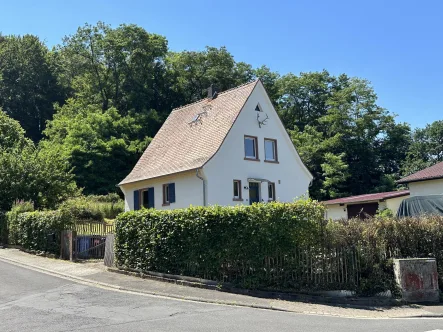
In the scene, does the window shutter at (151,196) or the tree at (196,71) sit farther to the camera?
the tree at (196,71)

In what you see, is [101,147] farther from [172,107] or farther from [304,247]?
[304,247]

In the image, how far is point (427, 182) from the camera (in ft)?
87.4

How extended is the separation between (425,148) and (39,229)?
47.7 m

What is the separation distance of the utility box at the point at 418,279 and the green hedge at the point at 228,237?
2457 mm

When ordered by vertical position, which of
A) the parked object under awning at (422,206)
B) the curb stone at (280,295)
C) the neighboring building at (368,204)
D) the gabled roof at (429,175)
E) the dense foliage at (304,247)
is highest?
the gabled roof at (429,175)

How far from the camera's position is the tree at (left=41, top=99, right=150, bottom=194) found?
43.9 meters

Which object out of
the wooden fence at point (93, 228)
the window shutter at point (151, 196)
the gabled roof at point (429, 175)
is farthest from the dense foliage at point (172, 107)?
the wooden fence at point (93, 228)

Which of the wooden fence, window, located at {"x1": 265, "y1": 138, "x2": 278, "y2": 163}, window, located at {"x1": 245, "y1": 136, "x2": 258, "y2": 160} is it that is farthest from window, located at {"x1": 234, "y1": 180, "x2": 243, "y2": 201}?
the wooden fence

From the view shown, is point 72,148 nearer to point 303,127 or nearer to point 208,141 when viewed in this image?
point 208,141

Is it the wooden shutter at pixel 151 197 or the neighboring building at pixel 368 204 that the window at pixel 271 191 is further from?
the wooden shutter at pixel 151 197

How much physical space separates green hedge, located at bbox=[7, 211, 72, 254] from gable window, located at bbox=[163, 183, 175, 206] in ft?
25.0

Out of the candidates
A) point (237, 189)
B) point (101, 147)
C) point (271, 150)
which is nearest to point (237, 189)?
point (237, 189)

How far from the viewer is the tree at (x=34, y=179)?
27.7 meters

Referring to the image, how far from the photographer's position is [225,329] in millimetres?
8648
